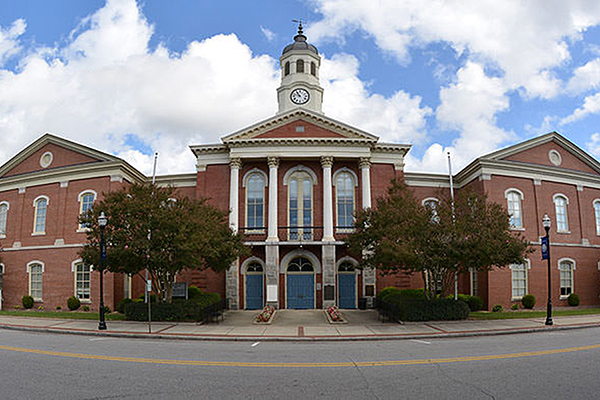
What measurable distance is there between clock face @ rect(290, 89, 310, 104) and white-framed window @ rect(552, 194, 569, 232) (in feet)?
60.9

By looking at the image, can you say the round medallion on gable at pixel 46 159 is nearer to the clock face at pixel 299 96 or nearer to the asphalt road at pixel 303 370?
the clock face at pixel 299 96

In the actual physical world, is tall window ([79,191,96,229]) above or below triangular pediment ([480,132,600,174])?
below

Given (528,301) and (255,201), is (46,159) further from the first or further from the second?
(528,301)

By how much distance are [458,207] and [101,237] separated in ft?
50.6

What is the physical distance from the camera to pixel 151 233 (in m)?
20.4

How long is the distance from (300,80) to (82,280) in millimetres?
20693

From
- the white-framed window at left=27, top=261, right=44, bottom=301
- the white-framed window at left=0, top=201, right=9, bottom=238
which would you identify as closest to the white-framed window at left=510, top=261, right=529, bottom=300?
the white-framed window at left=27, top=261, right=44, bottom=301

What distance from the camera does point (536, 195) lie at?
30641 millimetres

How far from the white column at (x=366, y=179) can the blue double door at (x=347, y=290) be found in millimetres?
4766

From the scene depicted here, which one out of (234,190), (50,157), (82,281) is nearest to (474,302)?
(234,190)

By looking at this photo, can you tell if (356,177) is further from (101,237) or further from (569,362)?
(569,362)

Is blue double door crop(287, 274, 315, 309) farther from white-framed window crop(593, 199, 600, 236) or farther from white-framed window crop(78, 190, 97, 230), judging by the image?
white-framed window crop(593, 199, 600, 236)

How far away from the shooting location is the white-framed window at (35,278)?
31.0m

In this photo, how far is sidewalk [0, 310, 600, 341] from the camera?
55.9ft
